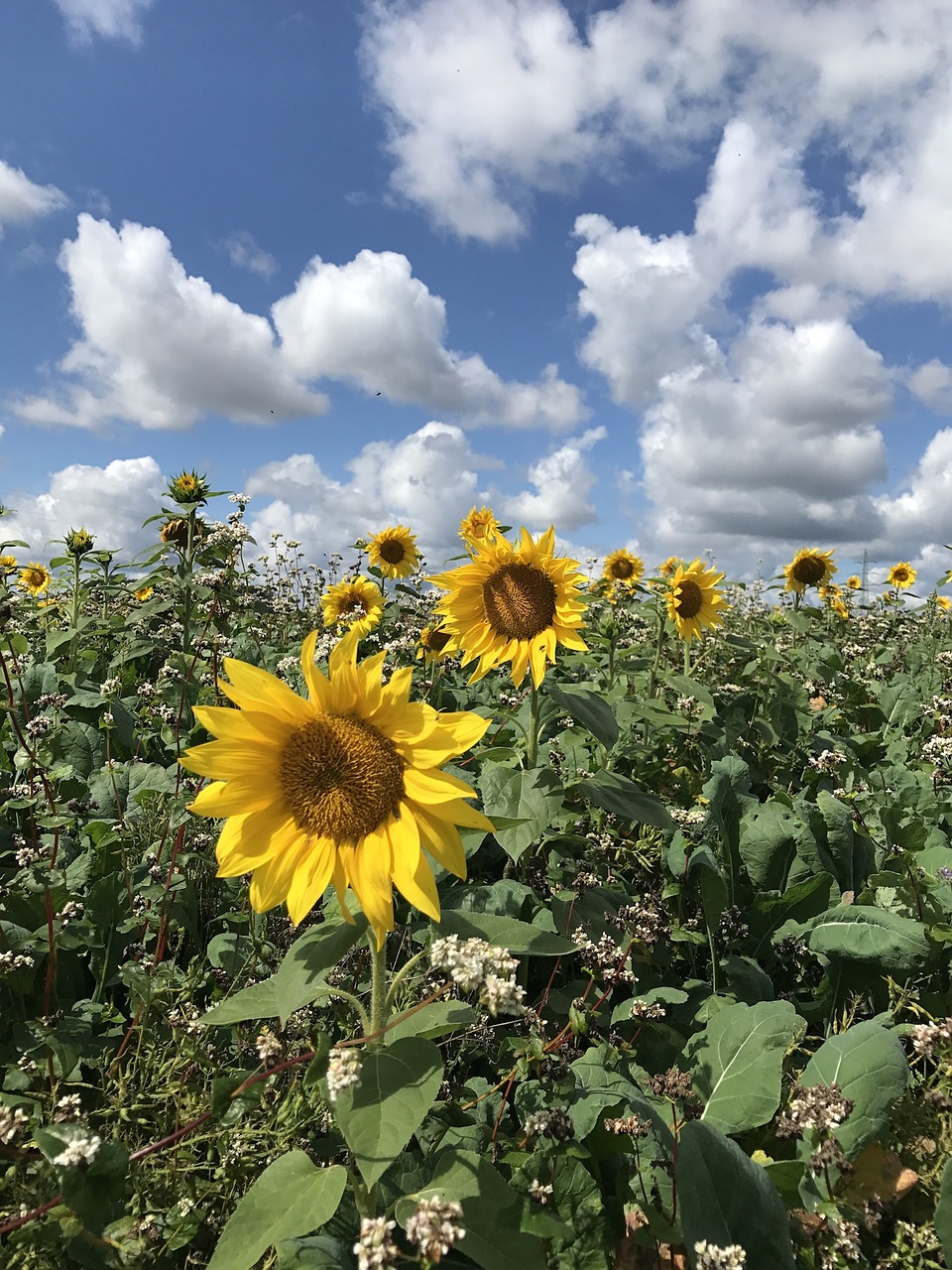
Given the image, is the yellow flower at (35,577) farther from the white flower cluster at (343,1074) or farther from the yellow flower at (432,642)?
the white flower cluster at (343,1074)

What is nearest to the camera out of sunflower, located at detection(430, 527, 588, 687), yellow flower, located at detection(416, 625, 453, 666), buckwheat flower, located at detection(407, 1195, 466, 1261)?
buckwheat flower, located at detection(407, 1195, 466, 1261)

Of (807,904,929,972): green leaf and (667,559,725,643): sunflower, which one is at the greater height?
(667,559,725,643): sunflower

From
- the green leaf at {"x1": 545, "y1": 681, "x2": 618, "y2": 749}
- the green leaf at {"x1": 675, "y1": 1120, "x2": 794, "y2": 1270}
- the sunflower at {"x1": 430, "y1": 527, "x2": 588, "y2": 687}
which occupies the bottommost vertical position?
the green leaf at {"x1": 675, "y1": 1120, "x2": 794, "y2": 1270}

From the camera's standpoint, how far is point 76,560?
5.94m

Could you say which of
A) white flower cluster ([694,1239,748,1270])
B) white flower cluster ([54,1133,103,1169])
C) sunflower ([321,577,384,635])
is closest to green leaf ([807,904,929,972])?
white flower cluster ([694,1239,748,1270])

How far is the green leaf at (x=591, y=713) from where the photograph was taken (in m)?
2.82

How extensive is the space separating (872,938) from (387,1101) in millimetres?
2037

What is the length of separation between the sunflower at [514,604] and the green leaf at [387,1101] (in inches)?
70.0

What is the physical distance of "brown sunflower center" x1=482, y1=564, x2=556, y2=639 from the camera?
331cm

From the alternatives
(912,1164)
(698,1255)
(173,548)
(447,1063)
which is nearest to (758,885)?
(912,1164)

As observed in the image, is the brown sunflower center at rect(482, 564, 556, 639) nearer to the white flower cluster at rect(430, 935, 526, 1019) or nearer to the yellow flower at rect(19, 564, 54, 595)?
the white flower cluster at rect(430, 935, 526, 1019)

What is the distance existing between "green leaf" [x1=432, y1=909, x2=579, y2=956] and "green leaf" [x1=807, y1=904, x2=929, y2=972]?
1.56 meters

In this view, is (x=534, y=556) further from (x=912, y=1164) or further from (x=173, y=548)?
(x=912, y=1164)

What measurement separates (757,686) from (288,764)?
4.64m
